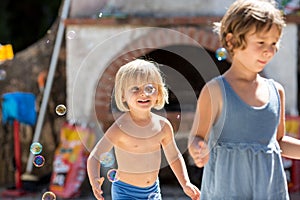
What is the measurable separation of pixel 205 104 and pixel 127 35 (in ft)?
11.8

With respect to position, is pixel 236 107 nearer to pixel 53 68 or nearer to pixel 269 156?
pixel 269 156

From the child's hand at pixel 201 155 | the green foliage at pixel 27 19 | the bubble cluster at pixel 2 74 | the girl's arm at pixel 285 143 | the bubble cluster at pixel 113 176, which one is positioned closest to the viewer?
the child's hand at pixel 201 155

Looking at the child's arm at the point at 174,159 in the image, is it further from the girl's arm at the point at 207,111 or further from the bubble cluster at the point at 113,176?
the girl's arm at the point at 207,111

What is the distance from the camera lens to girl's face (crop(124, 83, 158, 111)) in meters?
2.78

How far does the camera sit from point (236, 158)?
251 cm

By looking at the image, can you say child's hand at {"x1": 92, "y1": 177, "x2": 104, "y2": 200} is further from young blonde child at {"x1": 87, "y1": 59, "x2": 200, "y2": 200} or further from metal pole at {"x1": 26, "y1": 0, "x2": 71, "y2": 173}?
metal pole at {"x1": 26, "y1": 0, "x2": 71, "y2": 173}

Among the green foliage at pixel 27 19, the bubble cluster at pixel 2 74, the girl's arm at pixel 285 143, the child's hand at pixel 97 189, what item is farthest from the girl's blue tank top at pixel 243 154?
the green foliage at pixel 27 19

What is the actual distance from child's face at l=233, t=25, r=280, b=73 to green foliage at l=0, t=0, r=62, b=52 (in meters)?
7.66

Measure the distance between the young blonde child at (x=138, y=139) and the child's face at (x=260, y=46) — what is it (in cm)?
47

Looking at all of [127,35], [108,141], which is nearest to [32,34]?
[127,35]

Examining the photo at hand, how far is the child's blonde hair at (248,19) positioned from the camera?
249cm

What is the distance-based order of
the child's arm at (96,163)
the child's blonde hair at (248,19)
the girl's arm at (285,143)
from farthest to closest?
the child's arm at (96,163) < the girl's arm at (285,143) < the child's blonde hair at (248,19)

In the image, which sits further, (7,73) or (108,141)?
(7,73)

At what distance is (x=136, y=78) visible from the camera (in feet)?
9.11
